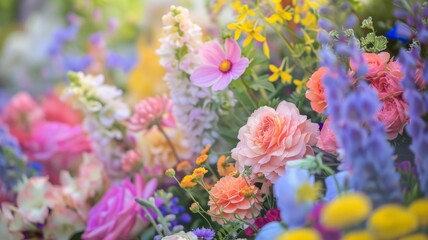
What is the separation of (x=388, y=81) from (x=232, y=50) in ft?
0.58

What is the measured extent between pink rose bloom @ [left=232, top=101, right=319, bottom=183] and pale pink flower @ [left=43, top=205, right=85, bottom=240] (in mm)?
302

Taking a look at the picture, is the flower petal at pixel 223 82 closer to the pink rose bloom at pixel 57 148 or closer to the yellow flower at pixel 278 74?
the yellow flower at pixel 278 74

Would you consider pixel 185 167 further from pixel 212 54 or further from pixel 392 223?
pixel 392 223

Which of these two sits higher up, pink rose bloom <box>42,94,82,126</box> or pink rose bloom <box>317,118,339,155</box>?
pink rose bloom <box>42,94,82,126</box>

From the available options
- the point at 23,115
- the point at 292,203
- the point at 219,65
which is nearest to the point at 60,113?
the point at 23,115

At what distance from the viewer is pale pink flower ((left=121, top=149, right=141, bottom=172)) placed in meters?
0.82

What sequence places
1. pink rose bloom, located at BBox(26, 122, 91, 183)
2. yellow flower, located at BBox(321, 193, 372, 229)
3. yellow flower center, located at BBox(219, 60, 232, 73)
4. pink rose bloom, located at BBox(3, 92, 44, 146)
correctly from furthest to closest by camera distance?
pink rose bloom, located at BBox(3, 92, 44, 146), pink rose bloom, located at BBox(26, 122, 91, 183), yellow flower center, located at BBox(219, 60, 232, 73), yellow flower, located at BBox(321, 193, 372, 229)

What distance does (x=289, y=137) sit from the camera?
0.57m

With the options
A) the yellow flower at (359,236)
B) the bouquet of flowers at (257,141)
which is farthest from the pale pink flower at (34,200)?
the yellow flower at (359,236)

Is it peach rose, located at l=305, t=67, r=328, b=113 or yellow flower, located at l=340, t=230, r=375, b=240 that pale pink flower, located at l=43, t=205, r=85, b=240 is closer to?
peach rose, located at l=305, t=67, r=328, b=113

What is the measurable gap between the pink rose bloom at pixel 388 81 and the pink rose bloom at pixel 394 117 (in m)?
0.01

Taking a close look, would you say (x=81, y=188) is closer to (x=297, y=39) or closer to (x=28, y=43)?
(x=297, y=39)

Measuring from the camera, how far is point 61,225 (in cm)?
79

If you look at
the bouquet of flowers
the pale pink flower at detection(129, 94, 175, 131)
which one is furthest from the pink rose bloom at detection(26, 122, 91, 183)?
the pale pink flower at detection(129, 94, 175, 131)
